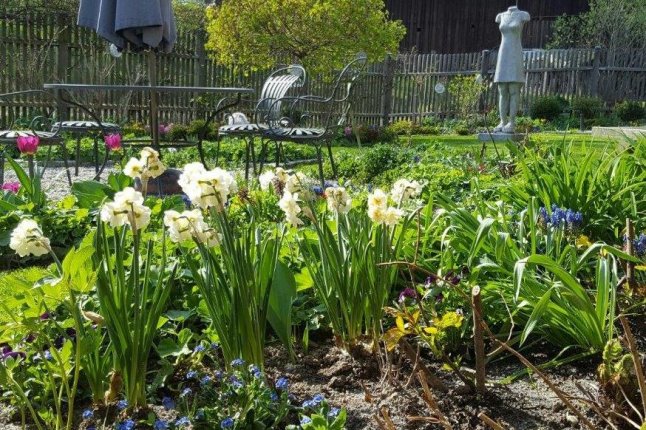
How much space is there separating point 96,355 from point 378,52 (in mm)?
11891

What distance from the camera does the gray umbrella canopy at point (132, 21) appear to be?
5.90m

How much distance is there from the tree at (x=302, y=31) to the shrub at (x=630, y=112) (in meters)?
5.75

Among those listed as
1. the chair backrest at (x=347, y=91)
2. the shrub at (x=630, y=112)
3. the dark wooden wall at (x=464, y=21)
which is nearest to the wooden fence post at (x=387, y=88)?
the shrub at (x=630, y=112)

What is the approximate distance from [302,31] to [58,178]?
22.0 ft

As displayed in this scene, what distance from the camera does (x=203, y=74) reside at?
1449 cm

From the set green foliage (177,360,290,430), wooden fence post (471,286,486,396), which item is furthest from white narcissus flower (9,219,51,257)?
wooden fence post (471,286,486,396)

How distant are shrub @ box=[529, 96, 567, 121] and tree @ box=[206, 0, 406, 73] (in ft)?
13.7

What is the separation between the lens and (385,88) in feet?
54.5

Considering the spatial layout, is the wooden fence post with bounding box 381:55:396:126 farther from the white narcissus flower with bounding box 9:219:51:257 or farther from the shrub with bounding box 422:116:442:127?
the white narcissus flower with bounding box 9:219:51:257

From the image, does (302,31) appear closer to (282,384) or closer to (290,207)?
(290,207)

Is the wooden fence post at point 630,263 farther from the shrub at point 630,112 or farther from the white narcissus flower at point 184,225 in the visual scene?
the shrub at point 630,112

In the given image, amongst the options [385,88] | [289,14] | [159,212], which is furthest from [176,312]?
[385,88]

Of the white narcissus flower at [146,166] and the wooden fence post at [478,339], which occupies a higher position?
the white narcissus flower at [146,166]

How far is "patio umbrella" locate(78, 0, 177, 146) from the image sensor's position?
5906 millimetres
